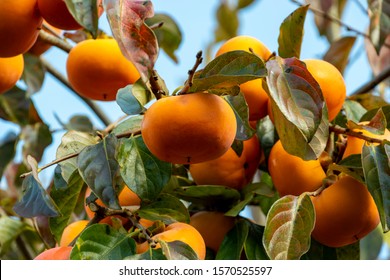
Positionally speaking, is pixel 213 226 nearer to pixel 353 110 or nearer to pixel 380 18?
pixel 353 110

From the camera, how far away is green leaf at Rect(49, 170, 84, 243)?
1091 millimetres

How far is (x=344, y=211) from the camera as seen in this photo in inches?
39.1

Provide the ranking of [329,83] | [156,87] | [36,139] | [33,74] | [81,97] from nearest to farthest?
[156,87]
[329,83]
[33,74]
[36,139]
[81,97]

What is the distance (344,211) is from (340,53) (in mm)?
509

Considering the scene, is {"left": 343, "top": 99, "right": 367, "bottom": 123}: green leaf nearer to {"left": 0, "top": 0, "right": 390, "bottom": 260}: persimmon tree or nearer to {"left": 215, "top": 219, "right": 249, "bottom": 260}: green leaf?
{"left": 0, "top": 0, "right": 390, "bottom": 260}: persimmon tree

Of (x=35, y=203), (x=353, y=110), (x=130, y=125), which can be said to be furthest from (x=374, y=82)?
(x=35, y=203)

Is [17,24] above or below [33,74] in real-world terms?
above

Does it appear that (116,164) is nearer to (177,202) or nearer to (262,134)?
(177,202)

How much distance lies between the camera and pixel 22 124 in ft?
5.36

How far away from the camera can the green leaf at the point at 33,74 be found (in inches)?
59.3

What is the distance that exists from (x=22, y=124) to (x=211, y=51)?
0.65 meters

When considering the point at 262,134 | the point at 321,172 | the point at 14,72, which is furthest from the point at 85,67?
the point at 321,172

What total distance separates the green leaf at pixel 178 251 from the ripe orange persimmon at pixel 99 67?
0.43 metres

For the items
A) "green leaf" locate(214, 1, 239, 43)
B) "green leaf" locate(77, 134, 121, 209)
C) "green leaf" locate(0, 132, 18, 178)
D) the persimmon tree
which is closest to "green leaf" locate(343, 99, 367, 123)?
the persimmon tree
